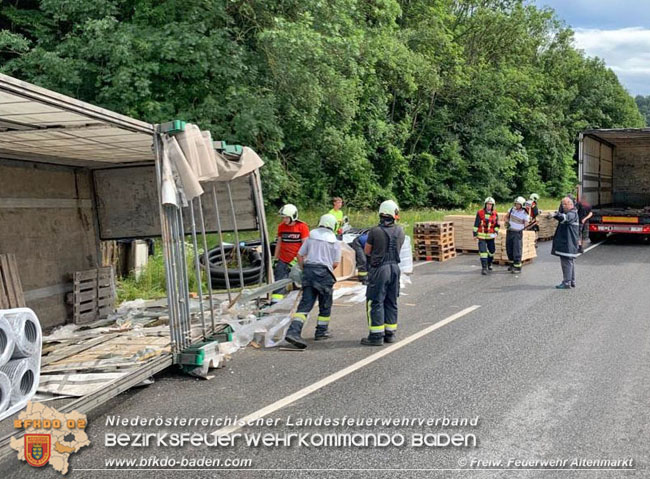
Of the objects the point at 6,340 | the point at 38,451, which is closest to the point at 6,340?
the point at 6,340

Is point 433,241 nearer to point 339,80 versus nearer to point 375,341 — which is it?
point 339,80

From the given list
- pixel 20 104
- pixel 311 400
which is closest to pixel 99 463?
pixel 311 400

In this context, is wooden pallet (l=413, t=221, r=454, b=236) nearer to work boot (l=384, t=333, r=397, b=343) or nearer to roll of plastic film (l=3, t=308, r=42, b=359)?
work boot (l=384, t=333, r=397, b=343)

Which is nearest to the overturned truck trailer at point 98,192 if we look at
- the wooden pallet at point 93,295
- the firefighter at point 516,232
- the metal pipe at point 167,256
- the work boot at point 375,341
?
the metal pipe at point 167,256

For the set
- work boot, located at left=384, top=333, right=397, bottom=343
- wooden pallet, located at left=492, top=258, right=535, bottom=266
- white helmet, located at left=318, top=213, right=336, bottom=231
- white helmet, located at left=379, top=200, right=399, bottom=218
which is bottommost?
wooden pallet, located at left=492, top=258, right=535, bottom=266

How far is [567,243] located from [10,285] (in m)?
9.41

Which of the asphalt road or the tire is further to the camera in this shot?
the tire

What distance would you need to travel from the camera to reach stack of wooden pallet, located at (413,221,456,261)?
53.7ft

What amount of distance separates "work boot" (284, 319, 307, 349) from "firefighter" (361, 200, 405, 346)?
782mm

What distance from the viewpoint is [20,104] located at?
16.4ft

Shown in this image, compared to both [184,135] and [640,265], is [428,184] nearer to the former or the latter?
[640,265]

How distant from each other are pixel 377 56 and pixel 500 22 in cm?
1372

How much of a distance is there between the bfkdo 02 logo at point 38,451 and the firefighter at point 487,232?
1080 centimetres

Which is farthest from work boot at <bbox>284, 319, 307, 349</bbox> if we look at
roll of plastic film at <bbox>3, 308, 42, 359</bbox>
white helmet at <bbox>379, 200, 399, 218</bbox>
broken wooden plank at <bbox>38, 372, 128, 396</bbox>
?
roll of plastic film at <bbox>3, 308, 42, 359</bbox>
